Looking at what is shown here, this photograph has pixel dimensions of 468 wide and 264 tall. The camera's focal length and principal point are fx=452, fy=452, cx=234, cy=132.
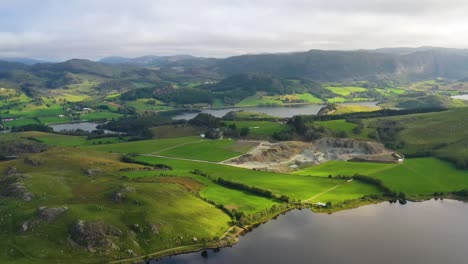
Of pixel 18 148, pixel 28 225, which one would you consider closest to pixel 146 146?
pixel 18 148

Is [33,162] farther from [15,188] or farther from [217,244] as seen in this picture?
[217,244]

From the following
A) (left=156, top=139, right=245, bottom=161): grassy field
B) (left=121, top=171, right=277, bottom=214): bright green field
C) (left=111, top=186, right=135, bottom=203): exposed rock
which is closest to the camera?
(left=111, top=186, right=135, bottom=203): exposed rock

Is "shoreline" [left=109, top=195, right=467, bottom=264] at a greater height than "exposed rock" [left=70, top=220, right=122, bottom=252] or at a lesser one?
lesser

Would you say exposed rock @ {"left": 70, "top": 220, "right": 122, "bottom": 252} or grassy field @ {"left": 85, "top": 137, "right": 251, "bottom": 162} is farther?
grassy field @ {"left": 85, "top": 137, "right": 251, "bottom": 162}

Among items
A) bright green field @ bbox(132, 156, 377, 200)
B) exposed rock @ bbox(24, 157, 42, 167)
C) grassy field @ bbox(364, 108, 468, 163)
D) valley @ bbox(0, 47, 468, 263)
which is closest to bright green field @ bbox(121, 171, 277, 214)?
valley @ bbox(0, 47, 468, 263)

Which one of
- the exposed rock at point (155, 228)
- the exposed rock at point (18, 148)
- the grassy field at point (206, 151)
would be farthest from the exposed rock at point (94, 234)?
the exposed rock at point (18, 148)

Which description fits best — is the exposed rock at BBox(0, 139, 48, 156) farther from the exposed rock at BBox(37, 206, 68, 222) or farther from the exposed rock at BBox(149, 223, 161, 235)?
the exposed rock at BBox(149, 223, 161, 235)
